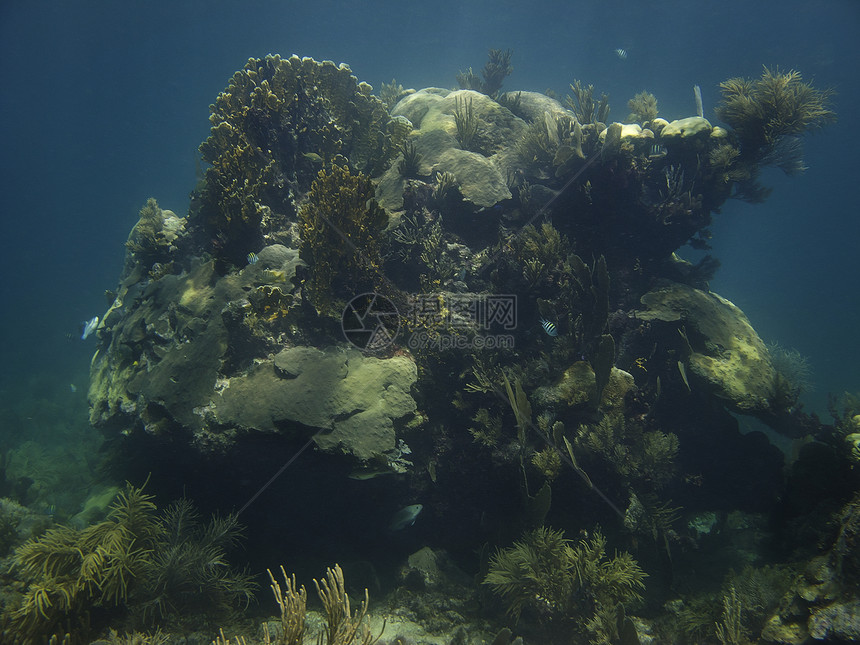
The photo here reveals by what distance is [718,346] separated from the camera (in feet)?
19.9

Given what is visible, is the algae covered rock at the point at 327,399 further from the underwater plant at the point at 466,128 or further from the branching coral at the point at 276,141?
the underwater plant at the point at 466,128

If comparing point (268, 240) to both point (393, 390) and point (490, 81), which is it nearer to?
point (393, 390)

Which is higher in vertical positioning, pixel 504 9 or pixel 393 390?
pixel 504 9

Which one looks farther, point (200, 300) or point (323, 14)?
point (323, 14)

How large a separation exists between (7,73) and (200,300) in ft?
295

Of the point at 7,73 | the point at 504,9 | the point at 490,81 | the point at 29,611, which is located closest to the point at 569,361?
the point at 29,611

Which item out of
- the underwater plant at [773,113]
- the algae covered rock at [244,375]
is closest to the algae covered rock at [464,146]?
the algae covered rock at [244,375]

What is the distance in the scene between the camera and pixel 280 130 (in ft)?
24.2

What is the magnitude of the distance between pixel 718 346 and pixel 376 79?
74.0 m
